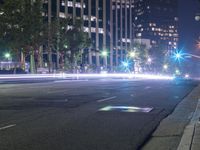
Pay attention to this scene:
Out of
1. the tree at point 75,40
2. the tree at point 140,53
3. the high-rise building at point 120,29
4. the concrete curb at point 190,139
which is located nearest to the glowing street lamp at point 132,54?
the tree at point 140,53

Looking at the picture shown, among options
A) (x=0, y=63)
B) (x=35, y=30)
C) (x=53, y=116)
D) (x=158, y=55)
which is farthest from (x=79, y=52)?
(x=53, y=116)

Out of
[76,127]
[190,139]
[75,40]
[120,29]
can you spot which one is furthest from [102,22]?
[190,139]

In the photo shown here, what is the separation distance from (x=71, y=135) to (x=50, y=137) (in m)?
0.64

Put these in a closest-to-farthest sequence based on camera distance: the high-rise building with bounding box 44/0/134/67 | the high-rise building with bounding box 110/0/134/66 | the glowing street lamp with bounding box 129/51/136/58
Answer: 1. the high-rise building with bounding box 44/0/134/67
2. the glowing street lamp with bounding box 129/51/136/58
3. the high-rise building with bounding box 110/0/134/66

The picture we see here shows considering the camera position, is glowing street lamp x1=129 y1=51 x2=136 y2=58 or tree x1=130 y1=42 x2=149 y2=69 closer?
glowing street lamp x1=129 y1=51 x2=136 y2=58

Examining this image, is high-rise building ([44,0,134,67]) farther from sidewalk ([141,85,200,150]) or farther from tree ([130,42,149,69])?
sidewalk ([141,85,200,150])

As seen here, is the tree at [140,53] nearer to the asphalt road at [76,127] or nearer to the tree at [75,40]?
the tree at [75,40]

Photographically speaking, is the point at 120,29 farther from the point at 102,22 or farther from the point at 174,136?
the point at 174,136

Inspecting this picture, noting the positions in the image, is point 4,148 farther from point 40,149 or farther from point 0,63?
point 0,63

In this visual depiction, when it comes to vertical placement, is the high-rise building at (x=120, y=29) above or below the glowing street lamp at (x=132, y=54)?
above

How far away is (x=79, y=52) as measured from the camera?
362 feet

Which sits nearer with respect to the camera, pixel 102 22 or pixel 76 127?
pixel 76 127

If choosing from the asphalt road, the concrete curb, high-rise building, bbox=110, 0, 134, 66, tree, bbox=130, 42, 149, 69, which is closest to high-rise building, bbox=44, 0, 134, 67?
high-rise building, bbox=110, 0, 134, 66

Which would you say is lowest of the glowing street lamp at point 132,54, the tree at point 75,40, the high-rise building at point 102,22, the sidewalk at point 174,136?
the sidewalk at point 174,136
